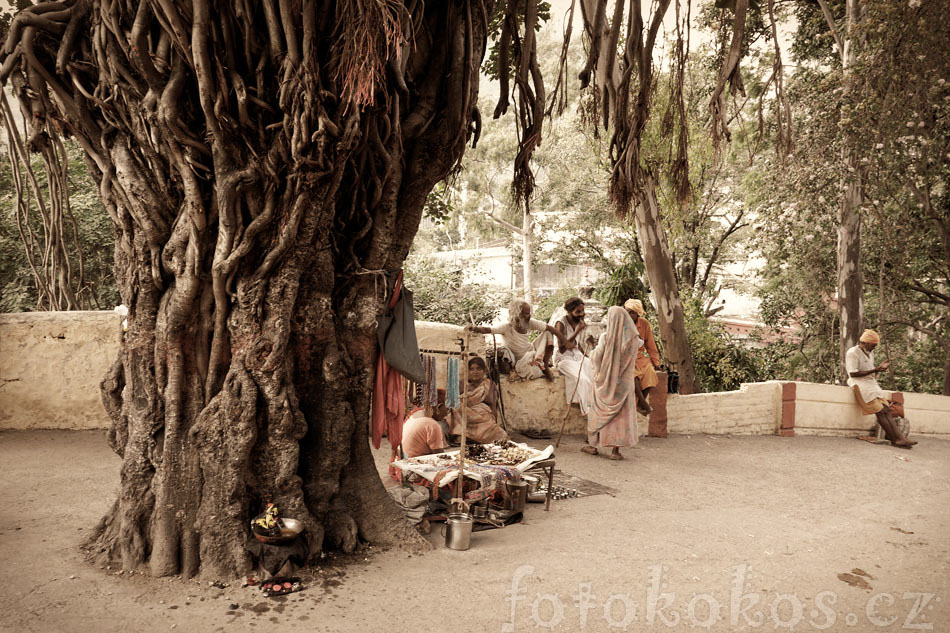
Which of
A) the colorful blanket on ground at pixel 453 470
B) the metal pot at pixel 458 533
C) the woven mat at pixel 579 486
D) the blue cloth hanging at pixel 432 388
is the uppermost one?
the blue cloth hanging at pixel 432 388

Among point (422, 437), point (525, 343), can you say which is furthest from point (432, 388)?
point (525, 343)

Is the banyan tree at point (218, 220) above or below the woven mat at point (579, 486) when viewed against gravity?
above

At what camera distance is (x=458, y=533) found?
4.27 m

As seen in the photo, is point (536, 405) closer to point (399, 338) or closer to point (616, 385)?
point (616, 385)

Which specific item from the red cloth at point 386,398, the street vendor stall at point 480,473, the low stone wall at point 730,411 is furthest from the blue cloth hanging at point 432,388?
the low stone wall at point 730,411

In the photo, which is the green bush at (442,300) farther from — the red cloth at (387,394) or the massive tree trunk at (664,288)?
the red cloth at (387,394)

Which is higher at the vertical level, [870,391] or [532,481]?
[870,391]

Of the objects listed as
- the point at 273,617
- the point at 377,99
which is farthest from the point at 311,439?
the point at 377,99

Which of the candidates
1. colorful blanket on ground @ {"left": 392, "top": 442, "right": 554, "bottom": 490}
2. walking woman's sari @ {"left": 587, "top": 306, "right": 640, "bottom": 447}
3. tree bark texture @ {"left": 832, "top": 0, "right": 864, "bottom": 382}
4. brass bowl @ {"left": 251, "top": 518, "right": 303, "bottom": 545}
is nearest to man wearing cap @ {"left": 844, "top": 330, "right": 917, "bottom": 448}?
tree bark texture @ {"left": 832, "top": 0, "right": 864, "bottom": 382}

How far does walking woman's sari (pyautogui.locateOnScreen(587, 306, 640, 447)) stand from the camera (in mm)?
7094

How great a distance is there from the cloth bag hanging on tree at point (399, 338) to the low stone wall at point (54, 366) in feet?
12.8

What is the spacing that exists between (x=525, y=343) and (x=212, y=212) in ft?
16.2

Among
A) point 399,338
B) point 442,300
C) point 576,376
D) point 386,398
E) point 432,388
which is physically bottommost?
point 576,376

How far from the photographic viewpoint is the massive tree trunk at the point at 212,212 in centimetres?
356
